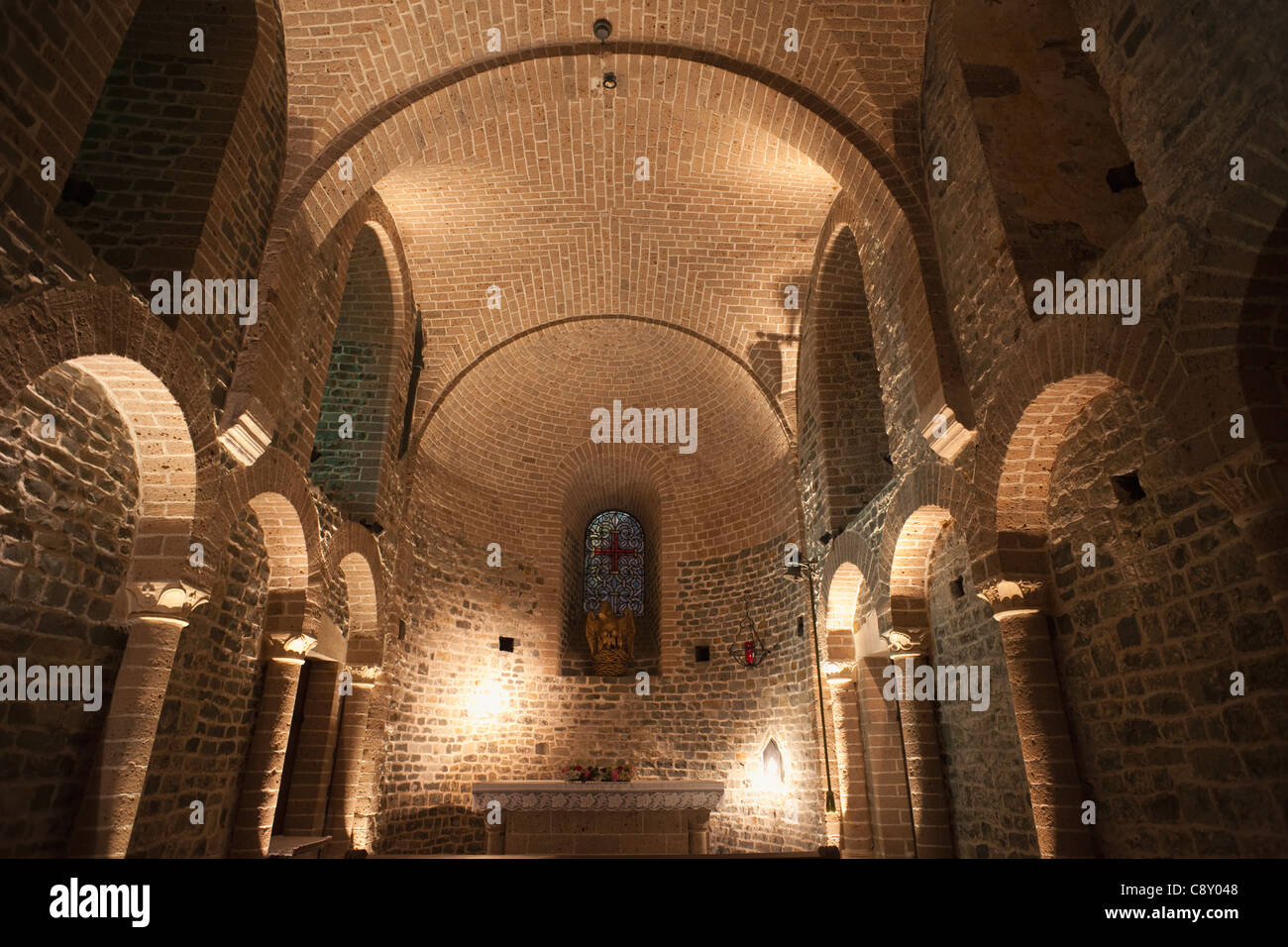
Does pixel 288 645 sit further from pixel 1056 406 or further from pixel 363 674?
pixel 1056 406

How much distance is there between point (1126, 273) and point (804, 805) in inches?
290

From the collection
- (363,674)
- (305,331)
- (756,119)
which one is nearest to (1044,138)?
(756,119)

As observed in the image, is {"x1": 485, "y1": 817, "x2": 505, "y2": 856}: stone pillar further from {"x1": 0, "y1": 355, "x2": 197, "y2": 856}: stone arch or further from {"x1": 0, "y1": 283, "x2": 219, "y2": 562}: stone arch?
{"x1": 0, "y1": 283, "x2": 219, "y2": 562}: stone arch

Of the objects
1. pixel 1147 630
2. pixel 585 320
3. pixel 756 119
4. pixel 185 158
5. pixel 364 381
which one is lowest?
pixel 1147 630

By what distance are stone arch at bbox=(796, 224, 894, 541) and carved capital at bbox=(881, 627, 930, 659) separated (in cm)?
194

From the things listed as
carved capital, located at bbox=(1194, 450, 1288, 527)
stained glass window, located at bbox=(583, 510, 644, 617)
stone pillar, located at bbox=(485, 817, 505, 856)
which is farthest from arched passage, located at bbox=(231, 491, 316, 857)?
stained glass window, located at bbox=(583, 510, 644, 617)

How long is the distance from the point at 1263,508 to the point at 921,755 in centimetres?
423

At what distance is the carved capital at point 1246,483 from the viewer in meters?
2.97

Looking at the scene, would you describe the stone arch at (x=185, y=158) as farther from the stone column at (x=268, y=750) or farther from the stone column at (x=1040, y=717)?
the stone column at (x=1040, y=717)

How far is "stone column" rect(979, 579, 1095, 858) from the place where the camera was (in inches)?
168

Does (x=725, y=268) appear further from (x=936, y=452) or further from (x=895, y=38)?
(x=936, y=452)

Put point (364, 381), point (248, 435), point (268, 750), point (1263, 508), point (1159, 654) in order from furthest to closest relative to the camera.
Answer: point (364, 381) < point (268, 750) < point (248, 435) < point (1159, 654) < point (1263, 508)

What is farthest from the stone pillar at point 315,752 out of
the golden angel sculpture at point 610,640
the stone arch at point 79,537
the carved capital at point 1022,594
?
the carved capital at point 1022,594

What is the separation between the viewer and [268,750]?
6.22 m
